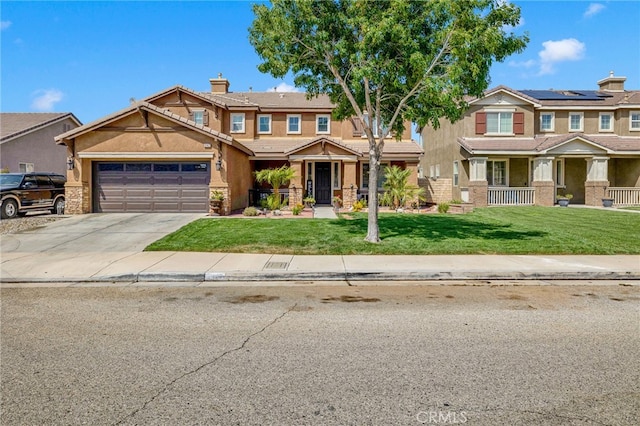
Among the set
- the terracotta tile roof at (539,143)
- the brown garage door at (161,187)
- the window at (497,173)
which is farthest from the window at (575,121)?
the brown garage door at (161,187)

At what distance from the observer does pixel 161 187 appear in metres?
19.5

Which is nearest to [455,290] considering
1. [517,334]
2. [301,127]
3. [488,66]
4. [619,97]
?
[517,334]

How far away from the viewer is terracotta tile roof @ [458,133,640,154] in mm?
25017

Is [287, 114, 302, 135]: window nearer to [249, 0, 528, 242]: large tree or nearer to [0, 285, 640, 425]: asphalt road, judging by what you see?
[249, 0, 528, 242]: large tree

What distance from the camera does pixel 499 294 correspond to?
7289 mm

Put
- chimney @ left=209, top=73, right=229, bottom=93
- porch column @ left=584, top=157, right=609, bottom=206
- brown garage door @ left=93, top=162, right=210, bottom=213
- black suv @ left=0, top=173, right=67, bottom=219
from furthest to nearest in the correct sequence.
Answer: chimney @ left=209, top=73, right=229, bottom=93, porch column @ left=584, top=157, right=609, bottom=206, brown garage door @ left=93, top=162, right=210, bottom=213, black suv @ left=0, top=173, right=67, bottom=219

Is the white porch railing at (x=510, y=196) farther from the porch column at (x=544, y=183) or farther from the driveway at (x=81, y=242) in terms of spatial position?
the driveway at (x=81, y=242)

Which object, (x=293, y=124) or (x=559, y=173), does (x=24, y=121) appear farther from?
(x=559, y=173)

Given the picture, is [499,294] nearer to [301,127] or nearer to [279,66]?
[279,66]

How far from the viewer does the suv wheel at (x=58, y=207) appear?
20.0 metres

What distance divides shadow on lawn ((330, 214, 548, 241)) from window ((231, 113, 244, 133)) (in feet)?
40.3

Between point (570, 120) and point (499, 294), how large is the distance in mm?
25922

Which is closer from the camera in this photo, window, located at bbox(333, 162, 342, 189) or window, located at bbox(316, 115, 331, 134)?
window, located at bbox(333, 162, 342, 189)

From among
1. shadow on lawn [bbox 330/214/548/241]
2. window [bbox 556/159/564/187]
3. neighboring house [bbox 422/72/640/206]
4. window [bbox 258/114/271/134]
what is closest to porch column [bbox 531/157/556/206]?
neighboring house [bbox 422/72/640/206]
